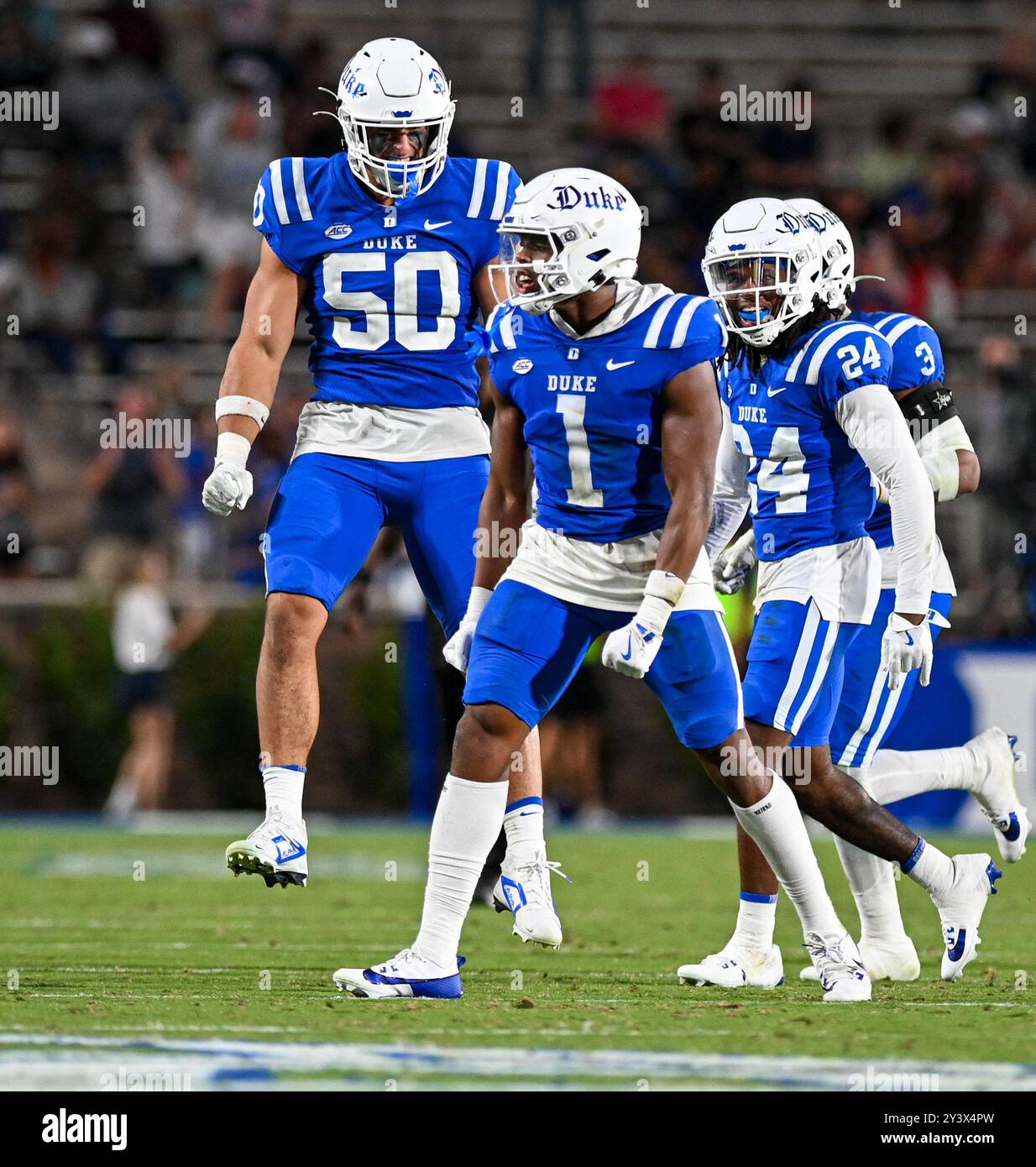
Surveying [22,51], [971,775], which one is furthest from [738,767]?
[22,51]

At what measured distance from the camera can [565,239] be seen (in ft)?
18.1

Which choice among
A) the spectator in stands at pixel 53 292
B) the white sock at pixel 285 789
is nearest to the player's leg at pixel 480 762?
the white sock at pixel 285 789

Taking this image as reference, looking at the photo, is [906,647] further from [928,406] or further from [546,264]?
[546,264]

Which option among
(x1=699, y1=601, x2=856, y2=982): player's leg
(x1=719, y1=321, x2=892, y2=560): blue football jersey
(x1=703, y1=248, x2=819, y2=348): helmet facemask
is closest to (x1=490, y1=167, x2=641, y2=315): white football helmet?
(x1=703, y1=248, x2=819, y2=348): helmet facemask

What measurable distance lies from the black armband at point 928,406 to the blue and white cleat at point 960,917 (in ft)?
4.56

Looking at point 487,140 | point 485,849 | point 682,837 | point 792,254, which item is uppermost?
point 487,140

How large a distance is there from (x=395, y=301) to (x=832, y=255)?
4.46ft

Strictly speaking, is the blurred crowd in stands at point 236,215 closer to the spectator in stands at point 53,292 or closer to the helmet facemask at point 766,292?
the spectator in stands at point 53,292

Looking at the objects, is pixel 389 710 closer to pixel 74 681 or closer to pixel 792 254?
pixel 74 681

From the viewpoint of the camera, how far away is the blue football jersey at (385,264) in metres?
6.39

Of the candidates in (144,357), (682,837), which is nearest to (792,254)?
(682,837)

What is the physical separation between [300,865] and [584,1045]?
138 centimetres
